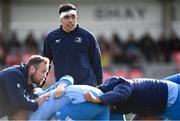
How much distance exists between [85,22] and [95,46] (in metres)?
13.8

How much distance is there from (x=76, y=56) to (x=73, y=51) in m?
0.08

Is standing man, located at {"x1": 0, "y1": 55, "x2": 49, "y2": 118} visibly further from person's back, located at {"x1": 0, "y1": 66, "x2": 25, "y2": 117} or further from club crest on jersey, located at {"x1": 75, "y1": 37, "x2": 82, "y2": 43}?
club crest on jersey, located at {"x1": 75, "y1": 37, "x2": 82, "y2": 43}

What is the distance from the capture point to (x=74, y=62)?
29.0 feet

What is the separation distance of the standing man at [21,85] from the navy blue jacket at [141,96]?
0.69 m

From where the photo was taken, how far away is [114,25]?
22.9 metres

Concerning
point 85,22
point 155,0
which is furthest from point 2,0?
point 155,0

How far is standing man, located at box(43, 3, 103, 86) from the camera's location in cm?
883

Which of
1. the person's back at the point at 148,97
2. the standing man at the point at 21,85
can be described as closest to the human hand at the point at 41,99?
the standing man at the point at 21,85

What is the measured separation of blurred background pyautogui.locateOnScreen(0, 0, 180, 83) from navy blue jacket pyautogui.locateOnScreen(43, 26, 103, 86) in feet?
35.1

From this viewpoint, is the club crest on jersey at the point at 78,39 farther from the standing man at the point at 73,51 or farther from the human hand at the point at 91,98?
the human hand at the point at 91,98

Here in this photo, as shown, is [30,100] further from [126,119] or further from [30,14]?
[30,14]

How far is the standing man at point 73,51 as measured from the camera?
883 cm

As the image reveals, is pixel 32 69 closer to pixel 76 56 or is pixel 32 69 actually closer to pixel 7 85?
pixel 7 85

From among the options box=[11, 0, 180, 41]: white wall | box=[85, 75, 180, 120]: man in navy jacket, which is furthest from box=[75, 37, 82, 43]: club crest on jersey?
box=[11, 0, 180, 41]: white wall
